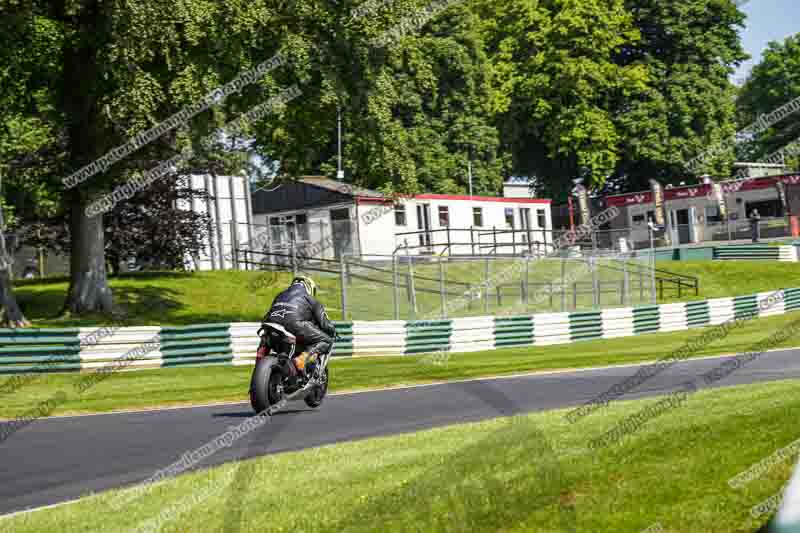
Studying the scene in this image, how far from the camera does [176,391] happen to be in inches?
718

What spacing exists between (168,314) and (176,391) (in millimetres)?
11795

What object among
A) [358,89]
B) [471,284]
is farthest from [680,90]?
[358,89]

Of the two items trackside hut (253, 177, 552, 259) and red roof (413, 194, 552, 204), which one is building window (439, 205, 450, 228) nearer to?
trackside hut (253, 177, 552, 259)

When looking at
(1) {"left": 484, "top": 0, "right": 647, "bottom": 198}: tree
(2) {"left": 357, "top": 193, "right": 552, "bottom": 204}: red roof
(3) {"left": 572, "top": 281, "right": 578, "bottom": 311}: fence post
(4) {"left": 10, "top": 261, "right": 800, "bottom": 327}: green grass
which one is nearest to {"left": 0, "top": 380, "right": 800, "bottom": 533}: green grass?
(4) {"left": 10, "top": 261, "right": 800, "bottom": 327}: green grass

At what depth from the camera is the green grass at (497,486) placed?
6.31 metres

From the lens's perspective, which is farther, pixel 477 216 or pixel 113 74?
pixel 477 216

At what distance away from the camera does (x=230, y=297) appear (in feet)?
108

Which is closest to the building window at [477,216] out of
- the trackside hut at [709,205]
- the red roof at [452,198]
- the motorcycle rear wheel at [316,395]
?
the red roof at [452,198]

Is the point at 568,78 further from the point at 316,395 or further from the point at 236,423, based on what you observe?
the point at 236,423

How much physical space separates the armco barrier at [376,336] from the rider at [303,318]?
28.9ft

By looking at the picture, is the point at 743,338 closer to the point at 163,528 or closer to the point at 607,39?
the point at 163,528

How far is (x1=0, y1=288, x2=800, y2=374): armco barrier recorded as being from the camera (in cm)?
2067

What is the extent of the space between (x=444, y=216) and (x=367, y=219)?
239 inches

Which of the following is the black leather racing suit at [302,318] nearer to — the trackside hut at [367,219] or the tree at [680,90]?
the trackside hut at [367,219]
